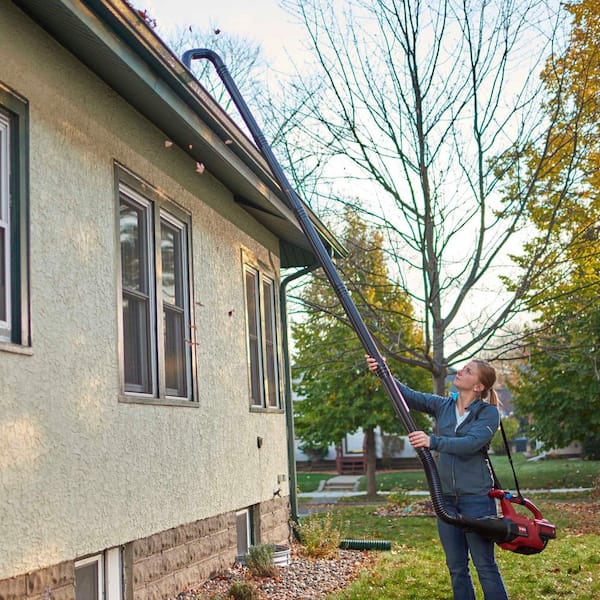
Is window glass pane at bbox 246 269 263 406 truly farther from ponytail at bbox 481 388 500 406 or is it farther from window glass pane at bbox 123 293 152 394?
ponytail at bbox 481 388 500 406

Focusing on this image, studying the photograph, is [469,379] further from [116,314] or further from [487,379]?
[116,314]

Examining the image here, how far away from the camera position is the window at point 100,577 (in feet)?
17.6

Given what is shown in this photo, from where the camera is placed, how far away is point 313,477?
29.9 meters

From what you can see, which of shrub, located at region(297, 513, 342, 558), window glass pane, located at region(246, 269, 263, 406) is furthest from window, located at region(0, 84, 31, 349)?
shrub, located at region(297, 513, 342, 558)

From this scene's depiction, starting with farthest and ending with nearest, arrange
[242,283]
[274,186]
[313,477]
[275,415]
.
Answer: [313,477]
[275,415]
[242,283]
[274,186]

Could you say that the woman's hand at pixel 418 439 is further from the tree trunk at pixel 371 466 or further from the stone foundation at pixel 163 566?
the tree trunk at pixel 371 466

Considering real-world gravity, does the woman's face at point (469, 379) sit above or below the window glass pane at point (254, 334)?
below

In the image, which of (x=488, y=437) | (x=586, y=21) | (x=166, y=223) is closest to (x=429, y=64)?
(x=586, y=21)

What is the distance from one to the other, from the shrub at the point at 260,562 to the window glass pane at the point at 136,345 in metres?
2.15

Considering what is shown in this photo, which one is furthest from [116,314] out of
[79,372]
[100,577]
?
[100,577]

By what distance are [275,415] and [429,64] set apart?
19.9ft

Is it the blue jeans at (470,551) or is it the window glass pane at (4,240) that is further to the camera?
the blue jeans at (470,551)

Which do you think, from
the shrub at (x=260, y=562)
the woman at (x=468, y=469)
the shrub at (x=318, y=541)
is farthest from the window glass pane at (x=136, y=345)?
the shrub at (x=318, y=541)

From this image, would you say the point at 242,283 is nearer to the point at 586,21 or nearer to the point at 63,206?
→ the point at 63,206
